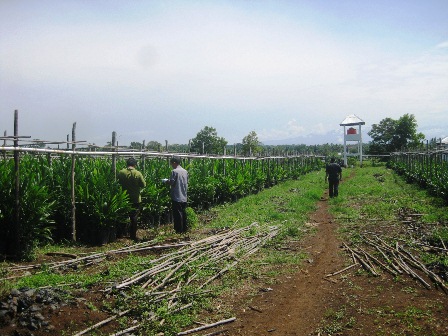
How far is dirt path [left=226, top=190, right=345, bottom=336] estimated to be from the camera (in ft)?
17.4

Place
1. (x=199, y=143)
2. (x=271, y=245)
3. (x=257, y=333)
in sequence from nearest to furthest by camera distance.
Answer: (x=257, y=333) → (x=271, y=245) → (x=199, y=143)

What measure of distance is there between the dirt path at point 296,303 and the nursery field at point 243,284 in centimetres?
2

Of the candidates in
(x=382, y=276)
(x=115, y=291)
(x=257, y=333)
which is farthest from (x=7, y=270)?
(x=382, y=276)

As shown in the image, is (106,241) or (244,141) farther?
(244,141)

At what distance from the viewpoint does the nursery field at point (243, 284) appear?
513 centimetres

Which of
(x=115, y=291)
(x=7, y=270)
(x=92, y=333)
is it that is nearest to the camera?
(x=92, y=333)

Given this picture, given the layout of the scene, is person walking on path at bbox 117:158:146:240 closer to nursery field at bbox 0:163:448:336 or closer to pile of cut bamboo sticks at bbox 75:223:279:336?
nursery field at bbox 0:163:448:336

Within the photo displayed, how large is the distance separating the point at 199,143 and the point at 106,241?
39.1m

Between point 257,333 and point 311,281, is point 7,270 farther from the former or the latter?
point 311,281

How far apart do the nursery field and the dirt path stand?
0.02 meters

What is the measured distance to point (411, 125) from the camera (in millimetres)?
54719

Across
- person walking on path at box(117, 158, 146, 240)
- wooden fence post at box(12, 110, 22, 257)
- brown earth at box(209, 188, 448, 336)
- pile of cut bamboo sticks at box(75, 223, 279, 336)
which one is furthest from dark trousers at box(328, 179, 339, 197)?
wooden fence post at box(12, 110, 22, 257)

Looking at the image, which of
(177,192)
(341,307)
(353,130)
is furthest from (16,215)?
(353,130)

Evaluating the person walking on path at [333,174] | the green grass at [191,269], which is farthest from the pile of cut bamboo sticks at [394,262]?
the person walking on path at [333,174]
